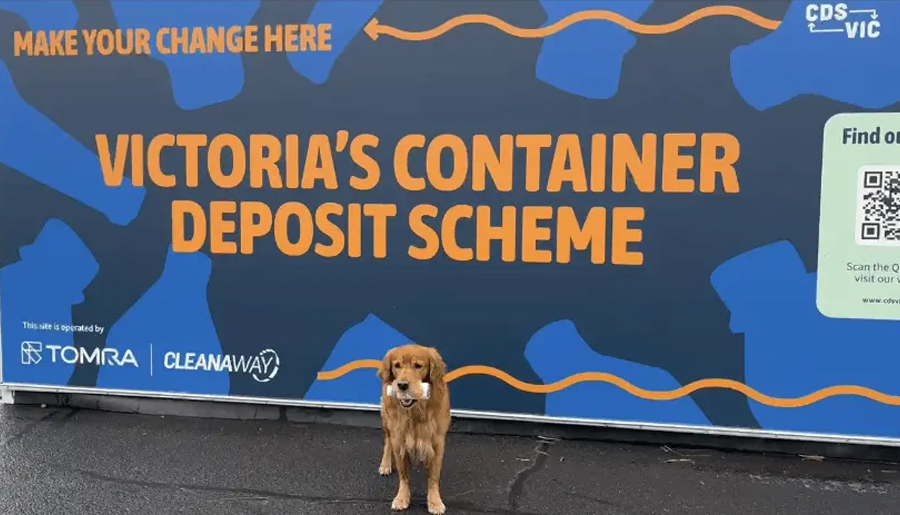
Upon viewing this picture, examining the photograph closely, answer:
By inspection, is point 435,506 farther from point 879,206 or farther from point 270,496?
point 879,206

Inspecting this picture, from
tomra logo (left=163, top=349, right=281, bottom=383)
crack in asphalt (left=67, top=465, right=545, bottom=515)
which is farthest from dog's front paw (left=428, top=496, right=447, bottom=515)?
tomra logo (left=163, top=349, right=281, bottom=383)

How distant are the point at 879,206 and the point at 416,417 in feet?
9.78

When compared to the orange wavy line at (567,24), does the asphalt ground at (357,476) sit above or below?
below

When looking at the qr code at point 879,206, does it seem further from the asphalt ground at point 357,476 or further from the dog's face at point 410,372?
the dog's face at point 410,372

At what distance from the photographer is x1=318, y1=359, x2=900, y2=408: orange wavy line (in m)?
4.32

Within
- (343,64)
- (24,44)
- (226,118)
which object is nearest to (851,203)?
(343,64)

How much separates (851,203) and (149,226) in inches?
179

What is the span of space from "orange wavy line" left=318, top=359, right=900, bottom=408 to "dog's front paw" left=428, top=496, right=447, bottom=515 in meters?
1.06

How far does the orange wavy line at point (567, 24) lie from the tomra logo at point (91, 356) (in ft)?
9.32

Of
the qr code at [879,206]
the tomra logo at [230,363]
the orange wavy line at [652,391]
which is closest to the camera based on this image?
the qr code at [879,206]

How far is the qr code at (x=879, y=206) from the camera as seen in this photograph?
4176 mm

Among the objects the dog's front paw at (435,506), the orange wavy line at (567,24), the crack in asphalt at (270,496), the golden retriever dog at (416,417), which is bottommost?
the crack in asphalt at (270,496)

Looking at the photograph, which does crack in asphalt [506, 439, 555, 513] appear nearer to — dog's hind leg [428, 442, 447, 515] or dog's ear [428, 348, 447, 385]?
dog's hind leg [428, 442, 447, 515]

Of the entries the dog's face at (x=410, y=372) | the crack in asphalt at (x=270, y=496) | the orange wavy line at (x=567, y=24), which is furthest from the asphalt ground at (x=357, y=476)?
the orange wavy line at (x=567, y=24)
